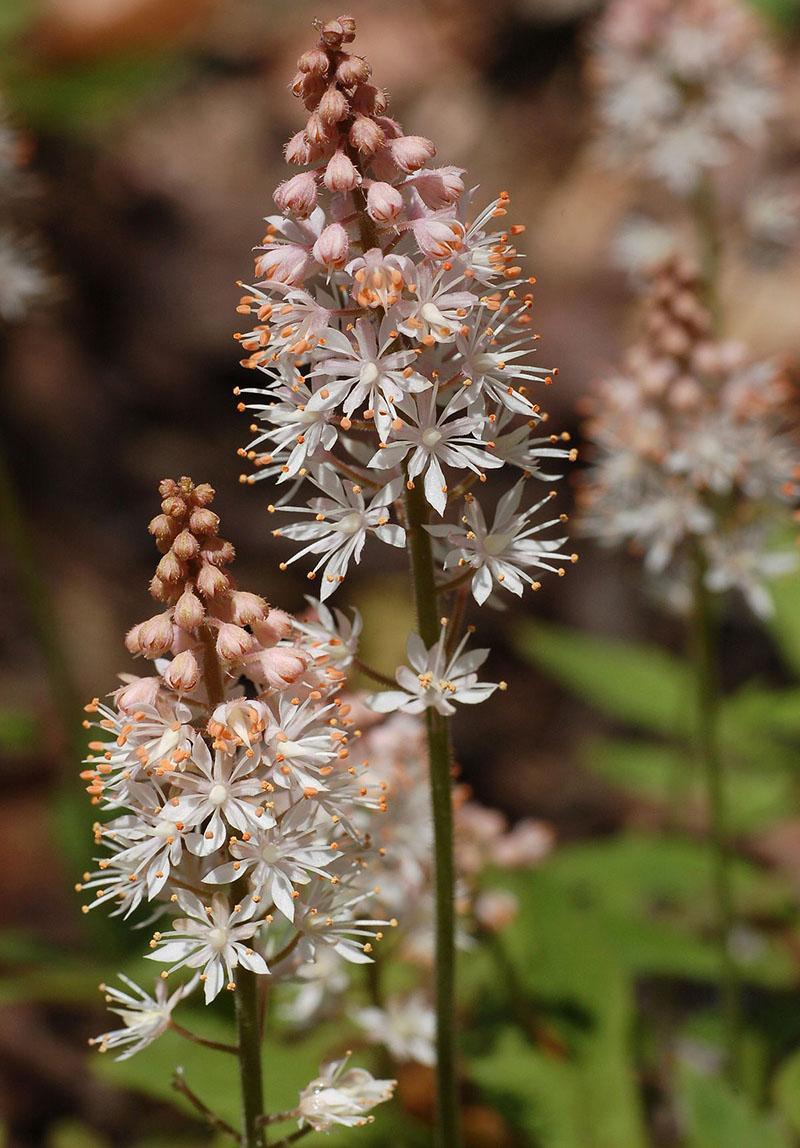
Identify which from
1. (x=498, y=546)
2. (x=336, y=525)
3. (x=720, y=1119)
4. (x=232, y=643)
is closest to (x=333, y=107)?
(x=336, y=525)

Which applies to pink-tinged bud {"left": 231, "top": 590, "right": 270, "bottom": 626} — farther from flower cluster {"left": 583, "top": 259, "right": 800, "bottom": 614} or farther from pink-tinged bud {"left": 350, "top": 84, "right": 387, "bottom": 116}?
flower cluster {"left": 583, "top": 259, "right": 800, "bottom": 614}

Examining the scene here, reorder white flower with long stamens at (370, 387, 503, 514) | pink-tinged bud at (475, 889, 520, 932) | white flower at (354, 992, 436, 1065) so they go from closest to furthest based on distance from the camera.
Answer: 1. white flower with long stamens at (370, 387, 503, 514)
2. white flower at (354, 992, 436, 1065)
3. pink-tinged bud at (475, 889, 520, 932)

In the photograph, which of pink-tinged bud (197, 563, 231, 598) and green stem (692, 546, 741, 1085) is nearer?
pink-tinged bud (197, 563, 231, 598)

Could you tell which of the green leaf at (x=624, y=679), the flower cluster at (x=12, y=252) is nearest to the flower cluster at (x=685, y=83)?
the green leaf at (x=624, y=679)

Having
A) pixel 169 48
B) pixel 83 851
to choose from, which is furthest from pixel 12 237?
pixel 169 48

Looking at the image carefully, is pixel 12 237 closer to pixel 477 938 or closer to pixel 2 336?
pixel 477 938

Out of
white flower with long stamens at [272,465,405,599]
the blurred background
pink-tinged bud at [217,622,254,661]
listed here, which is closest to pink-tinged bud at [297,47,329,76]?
white flower with long stamens at [272,465,405,599]
